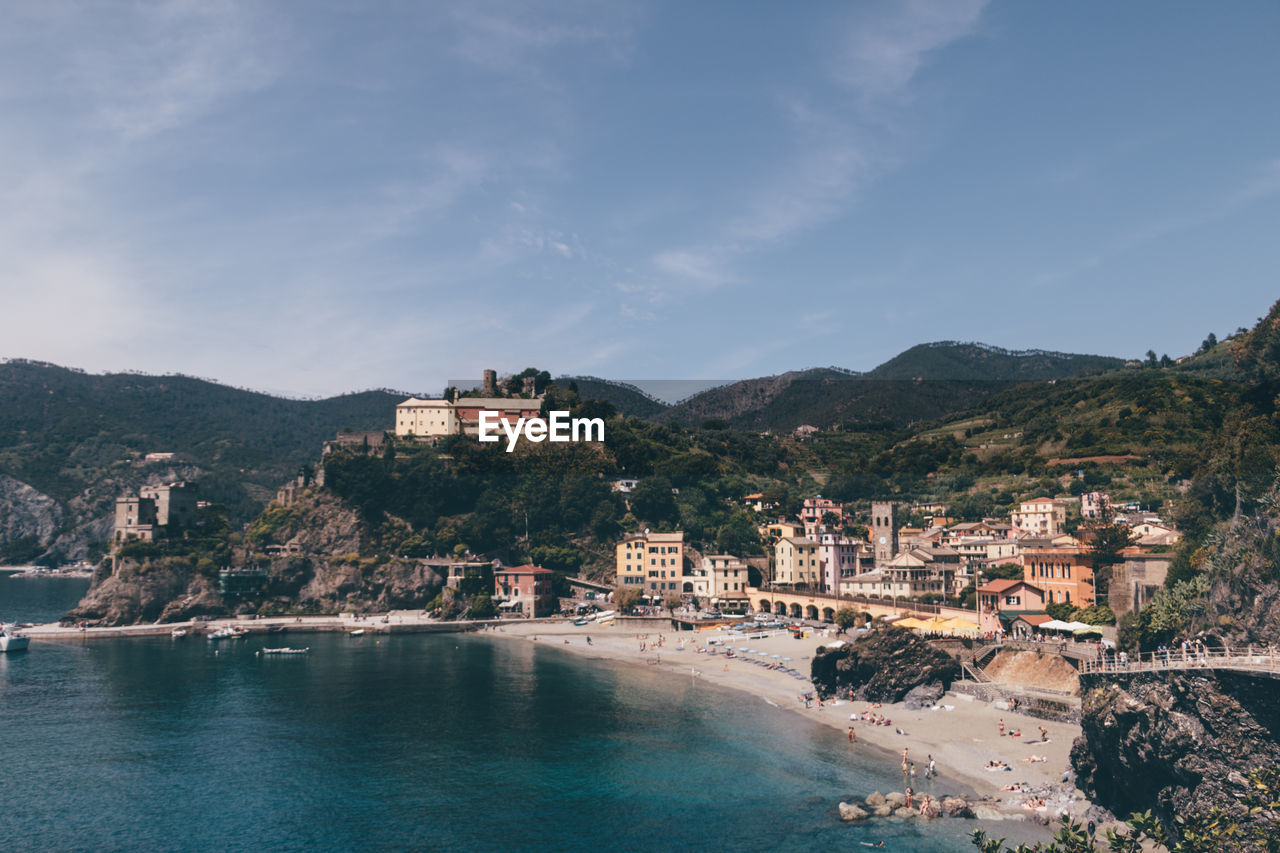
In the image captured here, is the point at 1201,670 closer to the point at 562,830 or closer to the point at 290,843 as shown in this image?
the point at 562,830

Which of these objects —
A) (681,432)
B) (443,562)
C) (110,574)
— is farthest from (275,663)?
(681,432)

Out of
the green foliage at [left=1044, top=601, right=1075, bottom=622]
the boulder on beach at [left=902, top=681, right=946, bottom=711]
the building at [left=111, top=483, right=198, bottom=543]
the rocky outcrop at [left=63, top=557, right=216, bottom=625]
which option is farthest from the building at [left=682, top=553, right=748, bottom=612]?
the building at [left=111, top=483, right=198, bottom=543]

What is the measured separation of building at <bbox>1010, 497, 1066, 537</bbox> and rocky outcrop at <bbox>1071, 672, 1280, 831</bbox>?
207ft

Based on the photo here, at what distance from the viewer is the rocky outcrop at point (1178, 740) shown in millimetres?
27953

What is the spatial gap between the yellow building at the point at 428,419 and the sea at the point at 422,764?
68.9 meters

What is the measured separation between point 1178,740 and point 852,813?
43.3 feet

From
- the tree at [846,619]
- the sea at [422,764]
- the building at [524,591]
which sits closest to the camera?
the sea at [422,764]

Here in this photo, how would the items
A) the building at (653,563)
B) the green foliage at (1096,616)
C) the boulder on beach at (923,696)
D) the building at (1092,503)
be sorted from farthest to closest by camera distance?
the building at (653,563) < the building at (1092,503) < the green foliage at (1096,616) < the boulder on beach at (923,696)

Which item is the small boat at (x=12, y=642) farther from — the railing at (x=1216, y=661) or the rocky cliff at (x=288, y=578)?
the railing at (x=1216, y=661)

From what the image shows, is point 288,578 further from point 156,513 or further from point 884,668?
point 884,668

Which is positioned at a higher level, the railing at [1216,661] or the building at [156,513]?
the building at [156,513]

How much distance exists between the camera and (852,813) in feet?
116

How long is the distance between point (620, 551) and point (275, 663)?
1726 inches

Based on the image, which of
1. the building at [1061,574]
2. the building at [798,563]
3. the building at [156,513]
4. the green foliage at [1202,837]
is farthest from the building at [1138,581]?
the building at [156,513]
